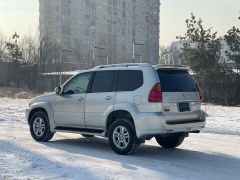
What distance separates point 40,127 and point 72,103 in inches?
55.5

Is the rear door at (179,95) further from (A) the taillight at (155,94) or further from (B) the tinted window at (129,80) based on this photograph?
(B) the tinted window at (129,80)

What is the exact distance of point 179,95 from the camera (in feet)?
33.4


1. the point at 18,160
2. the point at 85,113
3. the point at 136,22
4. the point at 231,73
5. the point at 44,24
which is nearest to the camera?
the point at 18,160

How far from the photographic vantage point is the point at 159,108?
383 inches

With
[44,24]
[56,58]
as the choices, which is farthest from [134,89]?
[44,24]

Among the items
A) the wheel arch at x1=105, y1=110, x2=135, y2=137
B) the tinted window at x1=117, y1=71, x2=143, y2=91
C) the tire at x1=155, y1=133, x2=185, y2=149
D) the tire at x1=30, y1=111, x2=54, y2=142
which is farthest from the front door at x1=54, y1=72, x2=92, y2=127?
the tire at x1=155, y1=133, x2=185, y2=149

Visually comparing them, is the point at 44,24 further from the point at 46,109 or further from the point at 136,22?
the point at 46,109

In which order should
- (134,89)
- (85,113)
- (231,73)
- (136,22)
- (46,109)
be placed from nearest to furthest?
(134,89) < (85,113) < (46,109) < (231,73) < (136,22)

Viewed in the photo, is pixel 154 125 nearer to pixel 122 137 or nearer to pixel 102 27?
pixel 122 137

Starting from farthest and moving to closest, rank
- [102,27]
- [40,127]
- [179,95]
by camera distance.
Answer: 1. [102,27]
2. [40,127]
3. [179,95]

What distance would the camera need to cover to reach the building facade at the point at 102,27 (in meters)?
101

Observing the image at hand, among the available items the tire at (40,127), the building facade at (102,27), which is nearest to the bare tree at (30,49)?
the building facade at (102,27)

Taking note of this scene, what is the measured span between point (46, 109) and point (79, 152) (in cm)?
208

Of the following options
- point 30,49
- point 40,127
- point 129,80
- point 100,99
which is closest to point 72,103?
point 100,99
